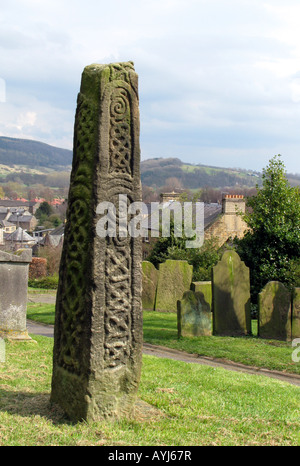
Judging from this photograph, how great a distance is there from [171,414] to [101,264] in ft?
6.19

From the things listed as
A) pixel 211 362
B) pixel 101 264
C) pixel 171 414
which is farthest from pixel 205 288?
pixel 101 264

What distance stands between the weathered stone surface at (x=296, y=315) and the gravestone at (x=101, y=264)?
311 inches

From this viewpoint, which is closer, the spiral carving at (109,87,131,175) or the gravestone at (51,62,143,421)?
the gravestone at (51,62,143,421)

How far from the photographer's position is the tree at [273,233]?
17.3m

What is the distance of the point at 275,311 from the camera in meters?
12.4

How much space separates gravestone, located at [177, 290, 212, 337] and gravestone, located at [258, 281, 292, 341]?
1.43 metres

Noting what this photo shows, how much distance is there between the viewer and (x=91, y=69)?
5.30 metres

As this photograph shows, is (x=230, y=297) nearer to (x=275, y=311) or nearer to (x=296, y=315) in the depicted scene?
(x=275, y=311)

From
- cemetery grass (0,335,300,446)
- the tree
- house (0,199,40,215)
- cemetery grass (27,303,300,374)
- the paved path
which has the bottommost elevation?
the paved path

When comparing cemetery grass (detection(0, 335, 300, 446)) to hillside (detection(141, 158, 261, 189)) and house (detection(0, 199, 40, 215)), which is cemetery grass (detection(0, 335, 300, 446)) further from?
hillside (detection(141, 158, 261, 189))

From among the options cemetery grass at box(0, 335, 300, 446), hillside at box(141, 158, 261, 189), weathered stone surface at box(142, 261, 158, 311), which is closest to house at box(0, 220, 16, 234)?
hillside at box(141, 158, 261, 189)

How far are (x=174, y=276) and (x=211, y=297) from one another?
4609 millimetres

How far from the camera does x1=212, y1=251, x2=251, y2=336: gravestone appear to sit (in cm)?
1265

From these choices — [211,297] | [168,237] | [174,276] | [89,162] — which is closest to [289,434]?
[89,162]
